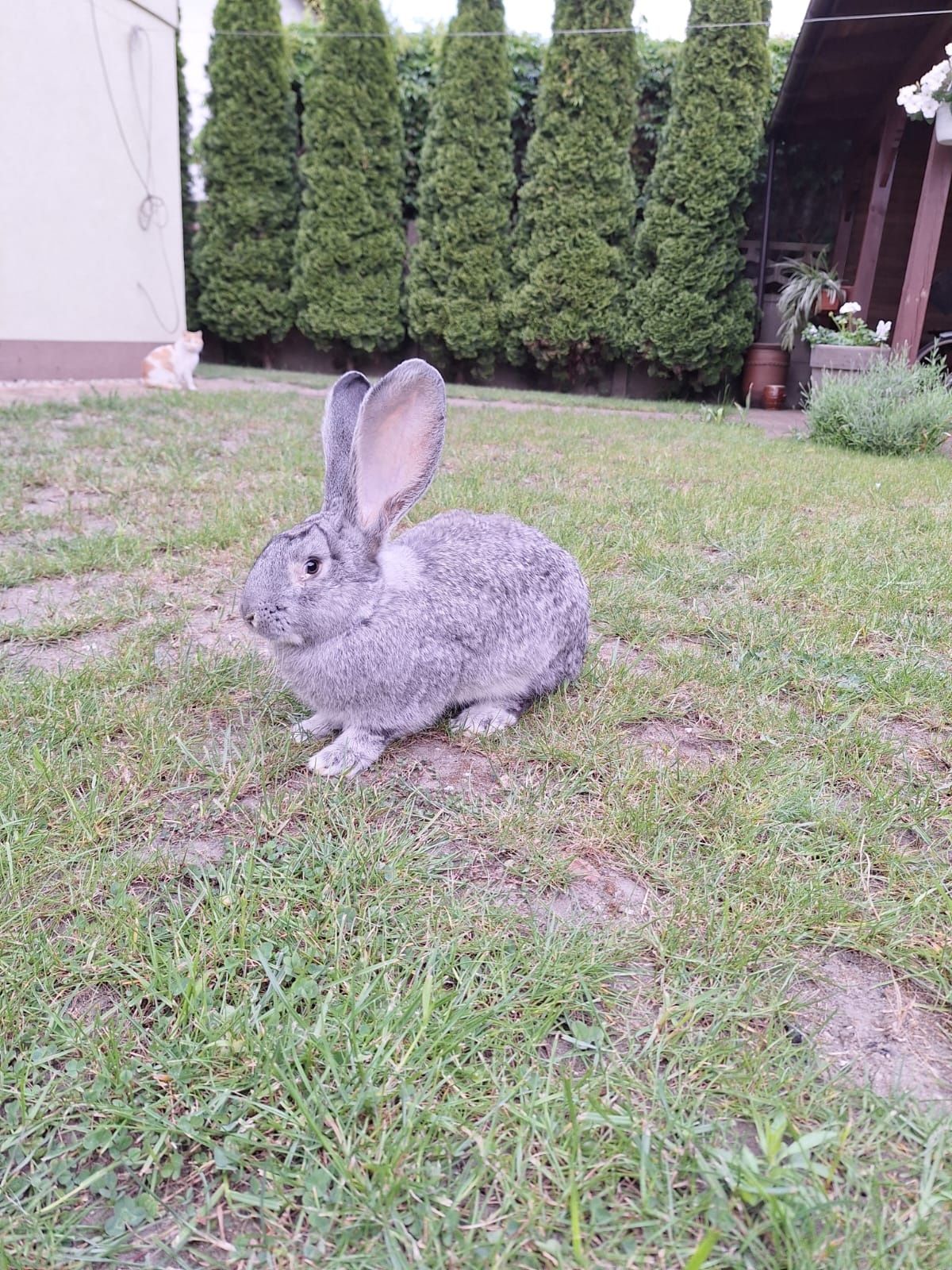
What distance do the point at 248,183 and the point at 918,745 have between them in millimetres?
12208

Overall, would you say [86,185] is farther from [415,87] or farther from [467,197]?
[415,87]

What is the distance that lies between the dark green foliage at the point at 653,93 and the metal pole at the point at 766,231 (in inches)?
57.7

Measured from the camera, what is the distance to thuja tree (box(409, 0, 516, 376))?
1066 centimetres

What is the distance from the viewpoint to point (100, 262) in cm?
884

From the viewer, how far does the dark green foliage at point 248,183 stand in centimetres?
1098

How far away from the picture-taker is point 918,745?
6.86 ft

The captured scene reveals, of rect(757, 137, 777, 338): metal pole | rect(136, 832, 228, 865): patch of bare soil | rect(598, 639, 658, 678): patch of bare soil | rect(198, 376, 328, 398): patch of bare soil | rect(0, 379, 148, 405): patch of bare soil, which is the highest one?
rect(757, 137, 777, 338): metal pole

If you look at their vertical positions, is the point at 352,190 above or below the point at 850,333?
above

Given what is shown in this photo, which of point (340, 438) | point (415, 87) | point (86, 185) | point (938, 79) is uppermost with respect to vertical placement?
point (415, 87)

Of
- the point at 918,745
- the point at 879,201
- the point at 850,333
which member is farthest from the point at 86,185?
the point at 918,745

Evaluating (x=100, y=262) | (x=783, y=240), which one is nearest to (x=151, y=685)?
(x=100, y=262)

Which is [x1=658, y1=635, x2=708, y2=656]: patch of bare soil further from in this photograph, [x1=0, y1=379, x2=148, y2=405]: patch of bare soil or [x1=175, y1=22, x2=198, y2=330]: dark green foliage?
[x1=175, y1=22, x2=198, y2=330]: dark green foliage

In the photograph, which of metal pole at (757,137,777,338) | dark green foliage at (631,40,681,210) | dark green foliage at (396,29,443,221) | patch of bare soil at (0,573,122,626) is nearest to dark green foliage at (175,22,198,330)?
dark green foliage at (396,29,443,221)

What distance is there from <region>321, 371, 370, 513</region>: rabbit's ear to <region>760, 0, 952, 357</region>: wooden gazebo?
23.4 feet
